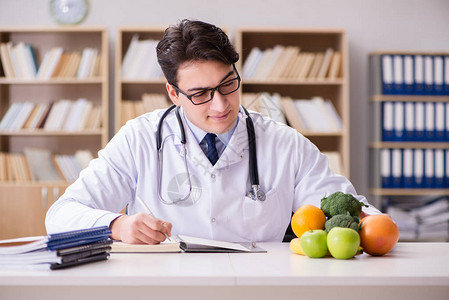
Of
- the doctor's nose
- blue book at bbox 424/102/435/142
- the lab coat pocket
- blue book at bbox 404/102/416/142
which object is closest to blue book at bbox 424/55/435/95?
blue book at bbox 424/102/435/142

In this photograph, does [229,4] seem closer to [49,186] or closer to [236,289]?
[49,186]

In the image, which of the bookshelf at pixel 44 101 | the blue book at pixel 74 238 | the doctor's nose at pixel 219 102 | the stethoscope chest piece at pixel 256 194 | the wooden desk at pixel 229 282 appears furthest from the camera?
the bookshelf at pixel 44 101

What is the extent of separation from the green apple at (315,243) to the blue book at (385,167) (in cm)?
270

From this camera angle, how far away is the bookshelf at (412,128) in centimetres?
377

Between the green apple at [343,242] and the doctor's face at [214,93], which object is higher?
the doctor's face at [214,93]

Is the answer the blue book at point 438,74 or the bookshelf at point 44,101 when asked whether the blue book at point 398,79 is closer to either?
the blue book at point 438,74

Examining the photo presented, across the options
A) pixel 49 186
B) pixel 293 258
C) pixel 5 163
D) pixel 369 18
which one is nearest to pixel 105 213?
pixel 293 258

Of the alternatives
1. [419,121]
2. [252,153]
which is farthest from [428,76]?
[252,153]

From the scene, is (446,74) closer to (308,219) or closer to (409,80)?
(409,80)

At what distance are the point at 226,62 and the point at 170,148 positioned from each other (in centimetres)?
38

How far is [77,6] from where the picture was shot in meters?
3.95

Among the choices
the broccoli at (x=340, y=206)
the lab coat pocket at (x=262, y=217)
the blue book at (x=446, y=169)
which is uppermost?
the broccoli at (x=340, y=206)

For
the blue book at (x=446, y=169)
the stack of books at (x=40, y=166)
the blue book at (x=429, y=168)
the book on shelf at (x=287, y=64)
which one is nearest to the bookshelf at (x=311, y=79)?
the book on shelf at (x=287, y=64)

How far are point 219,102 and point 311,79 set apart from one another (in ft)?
7.73
